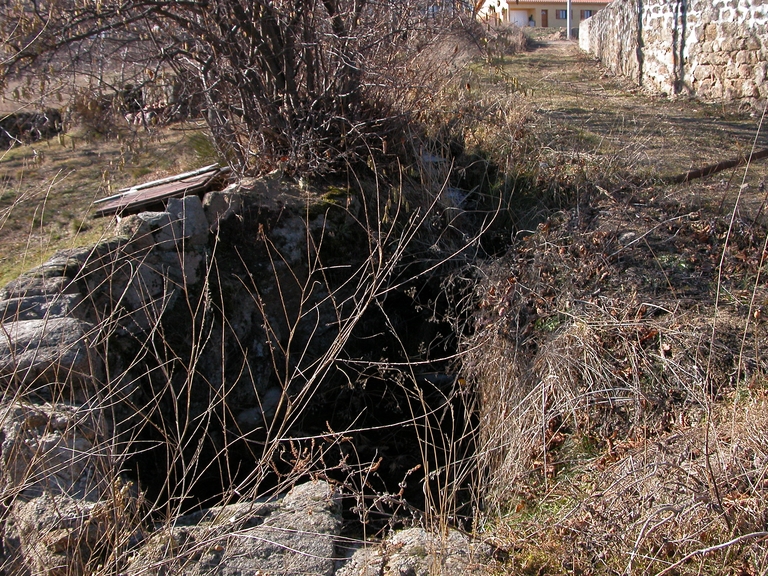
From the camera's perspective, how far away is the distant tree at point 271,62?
188 inches

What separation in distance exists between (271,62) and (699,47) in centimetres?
562

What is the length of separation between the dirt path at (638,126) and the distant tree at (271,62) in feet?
6.17

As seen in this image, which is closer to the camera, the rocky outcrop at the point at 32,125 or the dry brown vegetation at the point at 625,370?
the dry brown vegetation at the point at 625,370

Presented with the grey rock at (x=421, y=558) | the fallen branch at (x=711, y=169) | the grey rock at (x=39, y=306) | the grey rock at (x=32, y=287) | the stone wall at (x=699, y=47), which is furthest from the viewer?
the stone wall at (x=699, y=47)

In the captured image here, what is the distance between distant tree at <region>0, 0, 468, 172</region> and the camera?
479cm

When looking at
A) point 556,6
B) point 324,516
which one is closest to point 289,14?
point 324,516

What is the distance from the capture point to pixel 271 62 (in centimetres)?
507

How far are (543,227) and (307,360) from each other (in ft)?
6.77

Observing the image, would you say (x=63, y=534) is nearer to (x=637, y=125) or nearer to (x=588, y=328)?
(x=588, y=328)

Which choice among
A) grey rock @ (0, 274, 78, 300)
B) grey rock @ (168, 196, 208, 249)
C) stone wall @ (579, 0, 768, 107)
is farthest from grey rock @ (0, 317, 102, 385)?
stone wall @ (579, 0, 768, 107)

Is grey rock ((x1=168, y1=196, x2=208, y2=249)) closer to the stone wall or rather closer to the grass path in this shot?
the grass path

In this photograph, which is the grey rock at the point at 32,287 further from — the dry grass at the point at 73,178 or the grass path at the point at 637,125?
the grass path at the point at 637,125

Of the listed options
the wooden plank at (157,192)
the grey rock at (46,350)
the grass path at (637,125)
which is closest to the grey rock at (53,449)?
the grey rock at (46,350)

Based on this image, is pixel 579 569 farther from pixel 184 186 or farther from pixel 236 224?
pixel 184 186
